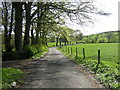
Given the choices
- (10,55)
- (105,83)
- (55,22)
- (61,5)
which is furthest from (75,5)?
(105,83)

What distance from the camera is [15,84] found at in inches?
281

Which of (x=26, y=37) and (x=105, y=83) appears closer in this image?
(x=105, y=83)

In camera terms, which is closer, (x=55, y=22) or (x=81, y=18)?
(x=81, y=18)

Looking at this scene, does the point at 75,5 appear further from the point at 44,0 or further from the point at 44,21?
the point at 44,21

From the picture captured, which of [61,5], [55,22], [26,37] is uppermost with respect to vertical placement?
[61,5]

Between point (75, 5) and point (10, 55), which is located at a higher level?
point (75, 5)

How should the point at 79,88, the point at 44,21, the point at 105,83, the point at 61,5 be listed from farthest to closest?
1. the point at 44,21
2. the point at 61,5
3. the point at 105,83
4. the point at 79,88

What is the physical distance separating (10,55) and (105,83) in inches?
572

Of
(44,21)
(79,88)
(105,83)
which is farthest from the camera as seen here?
(44,21)

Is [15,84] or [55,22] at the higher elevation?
[55,22]

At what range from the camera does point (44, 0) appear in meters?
21.1

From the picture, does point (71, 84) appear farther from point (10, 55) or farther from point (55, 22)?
point (55, 22)

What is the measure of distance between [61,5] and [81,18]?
3.22 meters

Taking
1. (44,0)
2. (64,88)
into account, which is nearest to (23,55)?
(44,0)
